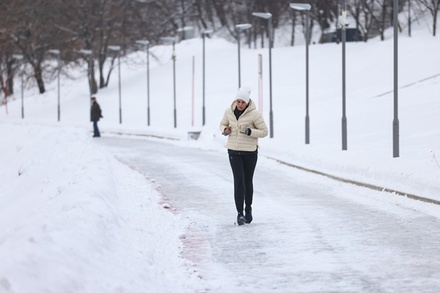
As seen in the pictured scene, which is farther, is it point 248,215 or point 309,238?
point 248,215

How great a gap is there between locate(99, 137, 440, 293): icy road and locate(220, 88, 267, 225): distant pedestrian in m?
0.46

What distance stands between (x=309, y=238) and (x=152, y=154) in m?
19.9

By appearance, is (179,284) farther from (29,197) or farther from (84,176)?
(29,197)

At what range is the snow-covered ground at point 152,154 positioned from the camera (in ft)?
27.7

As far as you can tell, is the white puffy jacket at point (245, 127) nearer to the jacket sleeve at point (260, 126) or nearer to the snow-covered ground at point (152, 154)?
the jacket sleeve at point (260, 126)

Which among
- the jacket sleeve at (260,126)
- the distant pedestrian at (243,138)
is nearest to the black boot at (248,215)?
the distant pedestrian at (243,138)

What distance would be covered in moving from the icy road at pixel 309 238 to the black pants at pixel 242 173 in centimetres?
40

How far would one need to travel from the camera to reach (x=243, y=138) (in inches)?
501

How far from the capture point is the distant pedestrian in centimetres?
1264

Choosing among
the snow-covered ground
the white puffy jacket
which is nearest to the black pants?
the white puffy jacket

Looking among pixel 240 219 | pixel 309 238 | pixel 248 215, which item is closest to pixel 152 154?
pixel 248 215

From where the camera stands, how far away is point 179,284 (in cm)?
860

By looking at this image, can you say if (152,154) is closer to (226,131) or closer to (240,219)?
(240,219)

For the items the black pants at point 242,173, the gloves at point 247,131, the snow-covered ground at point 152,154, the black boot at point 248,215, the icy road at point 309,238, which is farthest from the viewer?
the black boot at point 248,215
